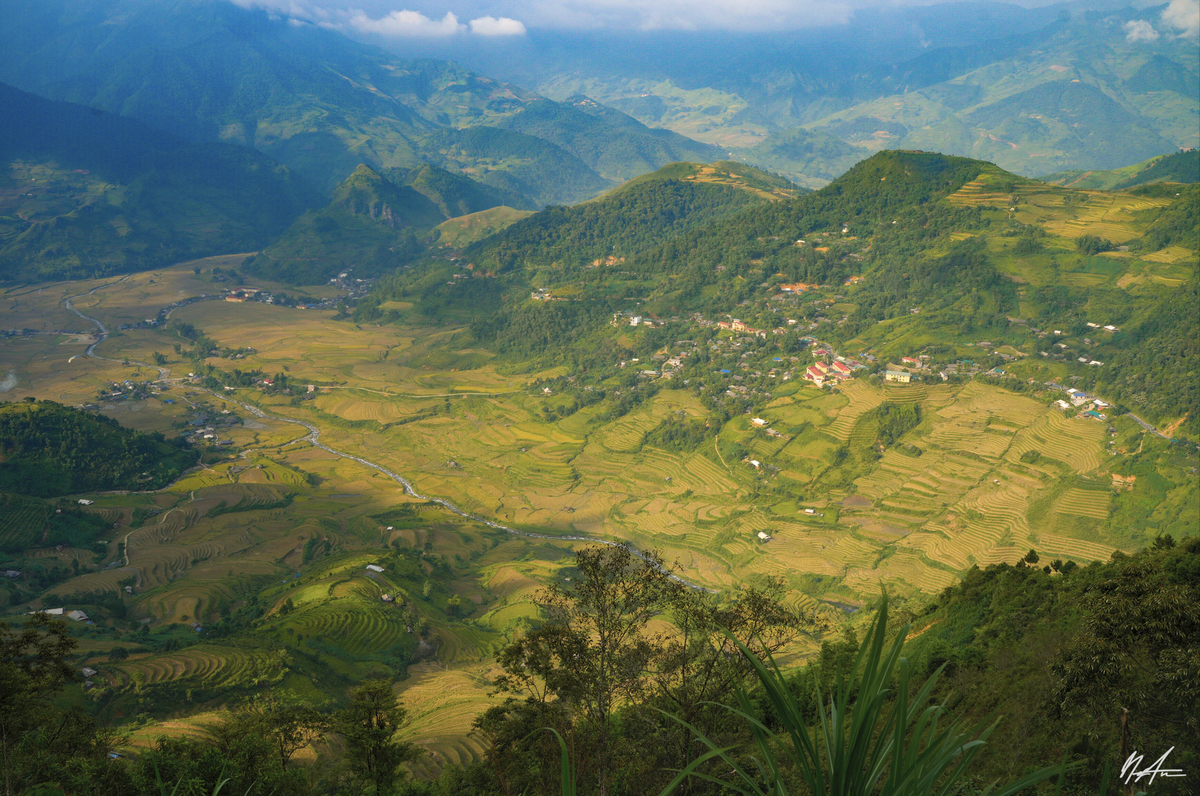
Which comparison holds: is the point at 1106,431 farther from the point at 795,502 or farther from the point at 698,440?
the point at 698,440

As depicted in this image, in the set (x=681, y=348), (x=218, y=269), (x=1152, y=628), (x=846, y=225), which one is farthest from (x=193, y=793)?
(x=218, y=269)

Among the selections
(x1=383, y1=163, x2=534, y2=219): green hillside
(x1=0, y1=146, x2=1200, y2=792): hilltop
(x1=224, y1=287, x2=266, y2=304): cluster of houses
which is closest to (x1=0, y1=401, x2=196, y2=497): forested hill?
(x1=0, y1=146, x2=1200, y2=792): hilltop

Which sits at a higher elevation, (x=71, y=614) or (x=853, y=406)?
(x=853, y=406)

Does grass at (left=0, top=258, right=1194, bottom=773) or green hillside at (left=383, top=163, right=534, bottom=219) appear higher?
green hillside at (left=383, top=163, right=534, bottom=219)

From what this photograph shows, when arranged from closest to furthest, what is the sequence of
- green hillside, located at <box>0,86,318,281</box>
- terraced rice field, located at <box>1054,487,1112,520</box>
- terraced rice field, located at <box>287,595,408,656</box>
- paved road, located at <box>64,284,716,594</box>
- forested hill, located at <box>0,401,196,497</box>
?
terraced rice field, located at <box>287,595,408,656</box> → terraced rice field, located at <box>1054,487,1112,520</box> → paved road, located at <box>64,284,716,594</box> → forested hill, located at <box>0,401,196,497</box> → green hillside, located at <box>0,86,318,281</box>

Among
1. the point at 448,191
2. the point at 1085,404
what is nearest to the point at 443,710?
the point at 1085,404

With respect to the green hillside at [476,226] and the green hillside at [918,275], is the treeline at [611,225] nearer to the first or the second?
the green hillside at [918,275]

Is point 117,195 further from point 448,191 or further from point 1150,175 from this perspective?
point 1150,175

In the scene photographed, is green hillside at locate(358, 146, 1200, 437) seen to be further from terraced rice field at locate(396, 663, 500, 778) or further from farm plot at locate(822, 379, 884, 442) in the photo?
terraced rice field at locate(396, 663, 500, 778)
